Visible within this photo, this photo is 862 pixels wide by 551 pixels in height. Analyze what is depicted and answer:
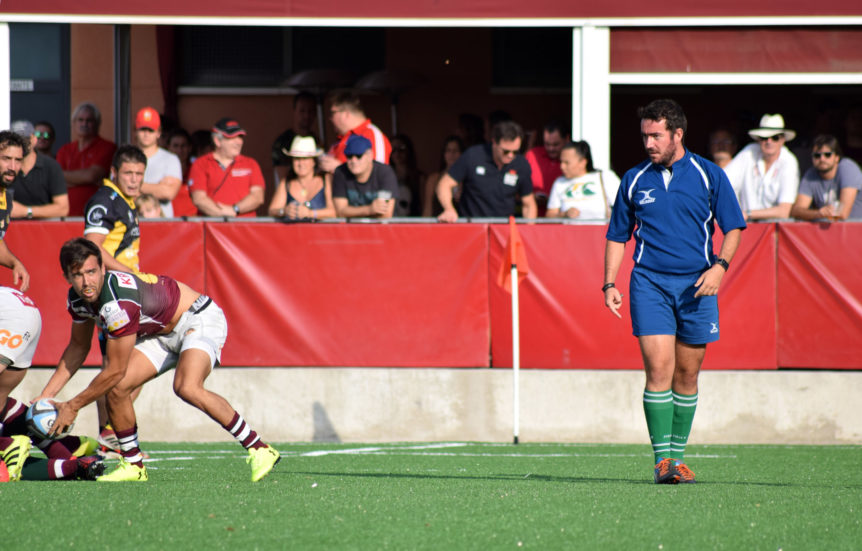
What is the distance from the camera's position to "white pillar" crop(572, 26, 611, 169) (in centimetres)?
1209

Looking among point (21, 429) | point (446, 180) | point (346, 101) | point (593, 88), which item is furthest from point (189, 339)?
point (593, 88)

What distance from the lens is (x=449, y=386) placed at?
37.2ft

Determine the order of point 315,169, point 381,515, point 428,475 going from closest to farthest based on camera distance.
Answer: point 381,515 < point 428,475 < point 315,169

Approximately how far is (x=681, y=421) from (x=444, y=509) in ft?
6.40

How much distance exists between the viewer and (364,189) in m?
11.4

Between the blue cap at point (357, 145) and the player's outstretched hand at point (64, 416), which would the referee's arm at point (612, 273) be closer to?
the player's outstretched hand at point (64, 416)

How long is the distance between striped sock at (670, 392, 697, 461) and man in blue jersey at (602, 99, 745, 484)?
107 millimetres

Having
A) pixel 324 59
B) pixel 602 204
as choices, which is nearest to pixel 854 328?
pixel 602 204

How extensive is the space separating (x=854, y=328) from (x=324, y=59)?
8.55 m

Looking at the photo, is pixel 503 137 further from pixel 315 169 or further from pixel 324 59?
pixel 324 59

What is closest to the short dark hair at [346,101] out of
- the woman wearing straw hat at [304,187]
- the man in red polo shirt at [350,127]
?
the man in red polo shirt at [350,127]

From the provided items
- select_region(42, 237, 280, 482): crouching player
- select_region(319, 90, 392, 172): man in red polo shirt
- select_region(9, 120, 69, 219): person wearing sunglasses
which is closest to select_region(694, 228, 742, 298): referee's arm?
select_region(42, 237, 280, 482): crouching player

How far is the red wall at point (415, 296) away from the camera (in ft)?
36.6

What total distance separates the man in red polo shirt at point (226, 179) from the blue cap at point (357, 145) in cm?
115
